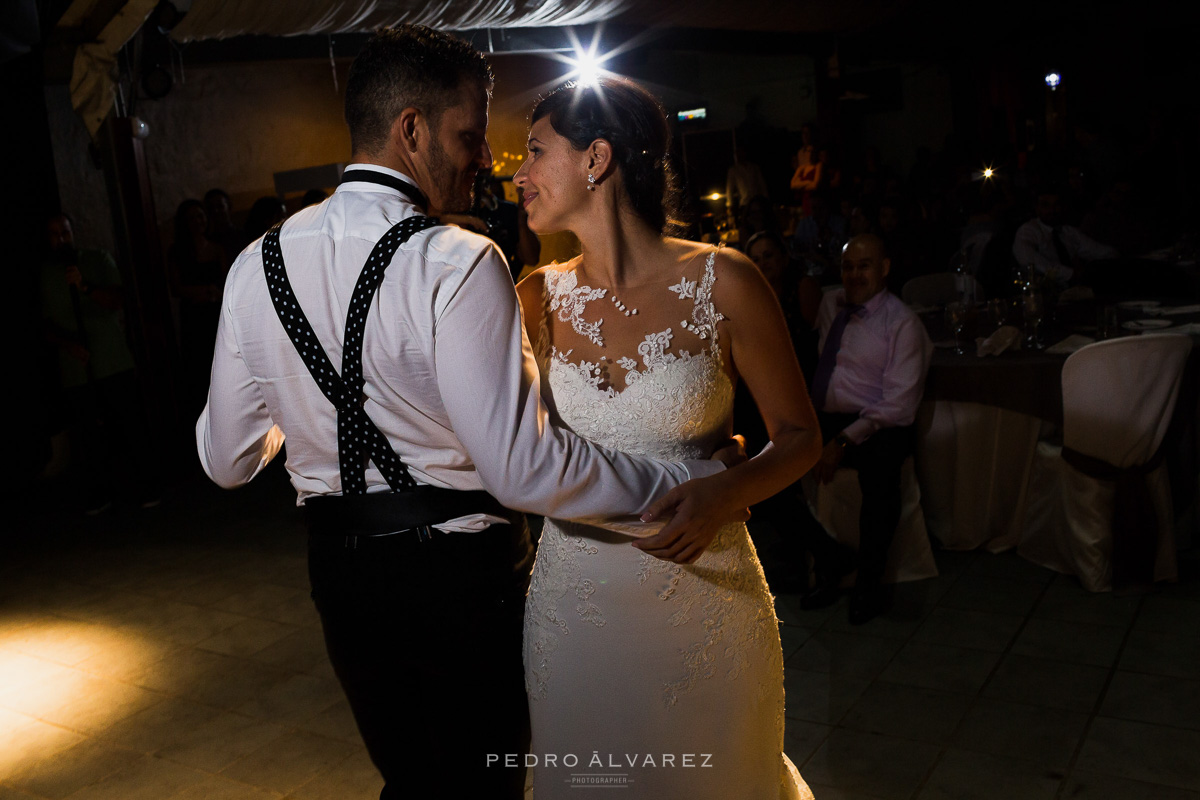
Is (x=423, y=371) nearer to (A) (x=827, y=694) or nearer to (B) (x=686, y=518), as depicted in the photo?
(B) (x=686, y=518)

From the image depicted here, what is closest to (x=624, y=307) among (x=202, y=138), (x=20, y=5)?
(x=20, y=5)

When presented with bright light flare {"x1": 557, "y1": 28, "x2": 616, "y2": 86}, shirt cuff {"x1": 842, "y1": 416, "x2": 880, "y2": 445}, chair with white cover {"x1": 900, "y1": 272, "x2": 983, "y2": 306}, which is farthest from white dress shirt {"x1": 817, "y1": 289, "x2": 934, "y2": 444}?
bright light flare {"x1": 557, "y1": 28, "x2": 616, "y2": 86}

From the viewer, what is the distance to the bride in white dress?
63.7 inches

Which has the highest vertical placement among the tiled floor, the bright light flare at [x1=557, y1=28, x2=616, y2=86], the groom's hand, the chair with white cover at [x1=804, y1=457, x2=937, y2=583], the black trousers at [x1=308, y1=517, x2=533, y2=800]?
the bright light flare at [x1=557, y1=28, x2=616, y2=86]

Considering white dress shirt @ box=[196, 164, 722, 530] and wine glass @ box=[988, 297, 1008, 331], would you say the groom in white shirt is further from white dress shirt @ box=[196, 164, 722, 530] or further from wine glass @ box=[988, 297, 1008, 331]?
wine glass @ box=[988, 297, 1008, 331]

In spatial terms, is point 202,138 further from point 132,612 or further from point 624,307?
point 624,307

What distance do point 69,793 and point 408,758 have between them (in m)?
1.81

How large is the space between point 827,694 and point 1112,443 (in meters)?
1.44

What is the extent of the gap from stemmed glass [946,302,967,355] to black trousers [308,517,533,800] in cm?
281

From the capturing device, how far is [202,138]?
7.62 m

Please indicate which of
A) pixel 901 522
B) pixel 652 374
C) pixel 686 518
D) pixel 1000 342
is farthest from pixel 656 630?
pixel 1000 342

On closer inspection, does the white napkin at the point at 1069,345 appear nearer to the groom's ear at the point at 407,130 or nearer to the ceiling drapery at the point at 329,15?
the groom's ear at the point at 407,130

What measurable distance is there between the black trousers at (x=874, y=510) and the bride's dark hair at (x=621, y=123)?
2052 mm

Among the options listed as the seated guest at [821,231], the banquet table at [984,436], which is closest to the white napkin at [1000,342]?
the banquet table at [984,436]
